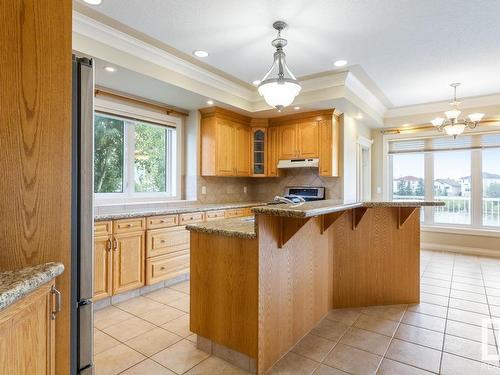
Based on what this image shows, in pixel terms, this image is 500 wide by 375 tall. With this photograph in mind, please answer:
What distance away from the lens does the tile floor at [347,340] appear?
1.97 metres

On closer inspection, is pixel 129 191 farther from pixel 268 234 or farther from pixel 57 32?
pixel 57 32

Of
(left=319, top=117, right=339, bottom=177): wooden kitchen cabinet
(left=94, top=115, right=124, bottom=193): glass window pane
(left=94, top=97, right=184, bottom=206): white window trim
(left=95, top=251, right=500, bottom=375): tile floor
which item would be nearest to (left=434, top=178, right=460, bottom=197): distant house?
(left=319, top=117, right=339, bottom=177): wooden kitchen cabinet

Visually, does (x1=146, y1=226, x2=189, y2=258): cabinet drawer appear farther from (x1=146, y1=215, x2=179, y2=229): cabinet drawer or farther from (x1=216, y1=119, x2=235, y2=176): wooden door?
(x1=216, y1=119, x2=235, y2=176): wooden door

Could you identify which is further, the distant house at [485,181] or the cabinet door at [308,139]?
the distant house at [485,181]

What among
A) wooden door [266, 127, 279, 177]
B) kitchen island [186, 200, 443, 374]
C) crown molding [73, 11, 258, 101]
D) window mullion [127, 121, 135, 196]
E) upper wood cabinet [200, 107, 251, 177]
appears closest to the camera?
kitchen island [186, 200, 443, 374]

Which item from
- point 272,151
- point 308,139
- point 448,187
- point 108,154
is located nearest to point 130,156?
point 108,154

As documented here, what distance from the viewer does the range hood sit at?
4676 mm

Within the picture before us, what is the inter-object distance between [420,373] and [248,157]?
12.6ft

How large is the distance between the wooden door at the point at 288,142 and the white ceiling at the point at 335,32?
4.26 feet

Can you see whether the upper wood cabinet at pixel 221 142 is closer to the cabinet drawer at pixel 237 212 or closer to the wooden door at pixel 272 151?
the wooden door at pixel 272 151

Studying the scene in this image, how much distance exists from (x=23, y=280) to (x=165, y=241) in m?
2.66

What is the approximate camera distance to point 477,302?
120 inches

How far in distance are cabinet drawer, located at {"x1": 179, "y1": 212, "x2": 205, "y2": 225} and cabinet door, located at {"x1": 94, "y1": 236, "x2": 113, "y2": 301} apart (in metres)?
0.92

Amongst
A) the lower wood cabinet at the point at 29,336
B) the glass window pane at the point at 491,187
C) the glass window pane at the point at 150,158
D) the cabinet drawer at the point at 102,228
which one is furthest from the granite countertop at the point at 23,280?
the glass window pane at the point at 491,187
